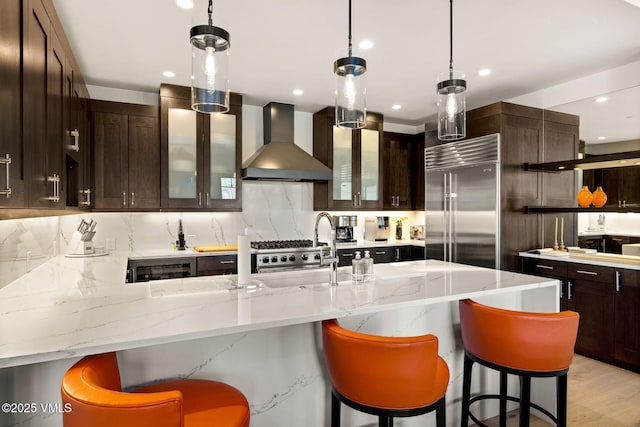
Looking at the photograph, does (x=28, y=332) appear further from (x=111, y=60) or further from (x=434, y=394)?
(x=111, y=60)

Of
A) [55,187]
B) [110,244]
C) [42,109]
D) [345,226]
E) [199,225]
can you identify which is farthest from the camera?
[345,226]

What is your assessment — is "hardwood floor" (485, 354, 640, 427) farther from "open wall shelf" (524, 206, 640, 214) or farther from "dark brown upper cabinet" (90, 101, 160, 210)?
"dark brown upper cabinet" (90, 101, 160, 210)

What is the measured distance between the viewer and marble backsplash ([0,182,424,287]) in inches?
134

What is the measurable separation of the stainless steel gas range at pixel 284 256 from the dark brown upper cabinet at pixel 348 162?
0.76 metres

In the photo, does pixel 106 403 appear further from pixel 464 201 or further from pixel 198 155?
pixel 464 201

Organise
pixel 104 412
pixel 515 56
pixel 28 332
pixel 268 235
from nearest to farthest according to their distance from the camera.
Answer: pixel 104 412, pixel 28 332, pixel 515 56, pixel 268 235

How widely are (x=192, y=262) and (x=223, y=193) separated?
2.79 ft

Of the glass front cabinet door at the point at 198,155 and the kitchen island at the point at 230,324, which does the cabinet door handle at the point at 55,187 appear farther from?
the glass front cabinet door at the point at 198,155

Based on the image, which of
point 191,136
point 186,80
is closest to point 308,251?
point 191,136

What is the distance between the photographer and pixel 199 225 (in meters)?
4.52

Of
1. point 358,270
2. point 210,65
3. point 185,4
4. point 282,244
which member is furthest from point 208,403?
point 282,244

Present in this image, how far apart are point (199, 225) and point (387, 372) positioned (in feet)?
11.5

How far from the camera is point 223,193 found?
4.33 meters

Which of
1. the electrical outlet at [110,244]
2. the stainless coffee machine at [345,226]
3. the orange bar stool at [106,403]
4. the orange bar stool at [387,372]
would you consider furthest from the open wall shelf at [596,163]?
the electrical outlet at [110,244]
